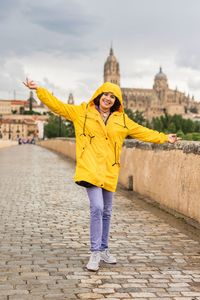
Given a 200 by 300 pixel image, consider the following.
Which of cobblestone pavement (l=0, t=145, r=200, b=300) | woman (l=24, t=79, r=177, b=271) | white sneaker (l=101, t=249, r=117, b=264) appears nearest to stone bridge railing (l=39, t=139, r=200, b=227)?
cobblestone pavement (l=0, t=145, r=200, b=300)

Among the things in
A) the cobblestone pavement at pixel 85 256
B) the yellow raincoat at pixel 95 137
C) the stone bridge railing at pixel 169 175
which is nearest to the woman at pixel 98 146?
the yellow raincoat at pixel 95 137

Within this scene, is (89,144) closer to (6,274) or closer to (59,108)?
(59,108)

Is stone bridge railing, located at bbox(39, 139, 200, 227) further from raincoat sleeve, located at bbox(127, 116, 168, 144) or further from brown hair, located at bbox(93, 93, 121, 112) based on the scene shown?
brown hair, located at bbox(93, 93, 121, 112)

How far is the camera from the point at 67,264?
572cm

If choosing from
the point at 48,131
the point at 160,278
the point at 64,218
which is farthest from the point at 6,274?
the point at 48,131

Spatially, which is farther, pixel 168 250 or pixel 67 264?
pixel 168 250

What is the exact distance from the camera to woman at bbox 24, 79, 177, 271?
5598mm

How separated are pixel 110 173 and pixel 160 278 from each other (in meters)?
1.12

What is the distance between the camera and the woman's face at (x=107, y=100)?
5730 millimetres

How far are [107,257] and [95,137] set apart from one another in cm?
119

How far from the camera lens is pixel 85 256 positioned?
612 cm

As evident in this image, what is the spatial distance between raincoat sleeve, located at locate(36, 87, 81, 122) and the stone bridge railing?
2949 mm

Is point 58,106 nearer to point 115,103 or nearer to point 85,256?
point 115,103

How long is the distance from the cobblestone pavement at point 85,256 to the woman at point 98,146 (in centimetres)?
36
